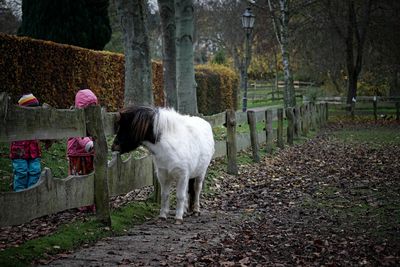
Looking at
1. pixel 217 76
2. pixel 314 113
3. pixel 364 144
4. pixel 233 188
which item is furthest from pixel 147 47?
pixel 217 76

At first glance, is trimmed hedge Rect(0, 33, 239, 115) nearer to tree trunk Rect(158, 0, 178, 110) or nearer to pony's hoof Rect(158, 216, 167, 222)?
tree trunk Rect(158, 0, 178, 110)

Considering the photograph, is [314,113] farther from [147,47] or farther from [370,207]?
[370,207]

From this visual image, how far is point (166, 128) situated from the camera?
7.58m

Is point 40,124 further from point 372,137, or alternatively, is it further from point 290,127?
point 372,137

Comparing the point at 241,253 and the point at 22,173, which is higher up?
the point at 22,173

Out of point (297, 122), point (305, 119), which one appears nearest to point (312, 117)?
point (305, 119)

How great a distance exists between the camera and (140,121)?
7363mm

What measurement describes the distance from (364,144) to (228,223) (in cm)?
1390

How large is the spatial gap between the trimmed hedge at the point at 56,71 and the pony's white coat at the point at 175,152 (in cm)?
640

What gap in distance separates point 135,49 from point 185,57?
8.06ft

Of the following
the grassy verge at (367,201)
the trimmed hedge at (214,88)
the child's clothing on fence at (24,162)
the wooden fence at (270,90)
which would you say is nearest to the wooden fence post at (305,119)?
the trimmed hedge at (214,88)

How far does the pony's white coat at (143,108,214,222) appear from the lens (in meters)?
7.52

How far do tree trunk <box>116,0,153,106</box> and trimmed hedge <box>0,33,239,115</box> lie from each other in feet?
10.4

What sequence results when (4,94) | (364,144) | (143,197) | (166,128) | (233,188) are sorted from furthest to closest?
(364,144), (233,188), (143,197), (166,128), (4,94)
